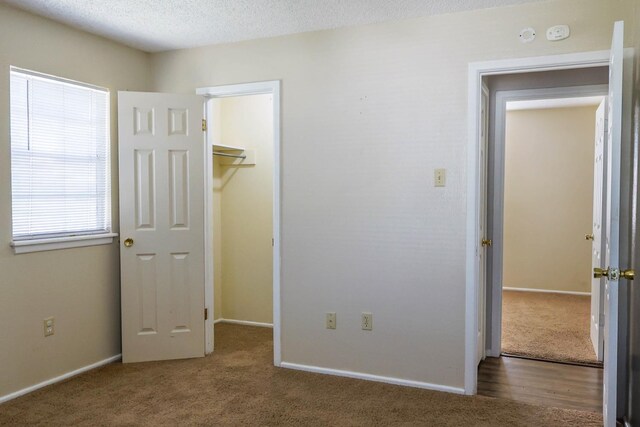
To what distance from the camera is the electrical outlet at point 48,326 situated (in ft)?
10.8

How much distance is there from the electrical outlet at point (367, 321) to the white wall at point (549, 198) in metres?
3.89

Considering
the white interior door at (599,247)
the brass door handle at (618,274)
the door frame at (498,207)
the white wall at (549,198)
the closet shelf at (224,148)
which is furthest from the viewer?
the white wall at (549,198)

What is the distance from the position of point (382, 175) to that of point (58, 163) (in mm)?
2146

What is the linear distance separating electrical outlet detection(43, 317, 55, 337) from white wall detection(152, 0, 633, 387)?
A: 1.54 m

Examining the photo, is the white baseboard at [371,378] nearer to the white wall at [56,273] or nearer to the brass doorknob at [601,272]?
the brass doorknob at [601,272]

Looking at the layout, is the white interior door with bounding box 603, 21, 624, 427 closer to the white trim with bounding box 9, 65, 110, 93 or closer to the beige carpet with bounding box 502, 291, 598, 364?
the beige carpet with bounding box 502, 291, 598, 364

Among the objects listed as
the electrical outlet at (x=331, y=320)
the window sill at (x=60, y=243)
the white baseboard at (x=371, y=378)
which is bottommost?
the white baseboard at (x=371, y=378)

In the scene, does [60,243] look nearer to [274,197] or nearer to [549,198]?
[274,197]

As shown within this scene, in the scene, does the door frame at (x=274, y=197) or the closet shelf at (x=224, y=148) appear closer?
the door frame at (x=274, y=197)

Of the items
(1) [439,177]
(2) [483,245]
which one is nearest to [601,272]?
(1) [439,177]

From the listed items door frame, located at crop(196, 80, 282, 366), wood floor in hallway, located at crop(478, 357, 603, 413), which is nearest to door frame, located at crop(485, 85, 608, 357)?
wood floor in hallway, located at crop(478, 357, 603, 413)

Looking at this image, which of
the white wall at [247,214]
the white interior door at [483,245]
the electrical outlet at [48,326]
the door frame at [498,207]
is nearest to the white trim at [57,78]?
the white wall at [247,214]

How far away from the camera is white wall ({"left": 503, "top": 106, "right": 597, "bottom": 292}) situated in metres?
6.35

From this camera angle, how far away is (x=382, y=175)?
11.0ft
